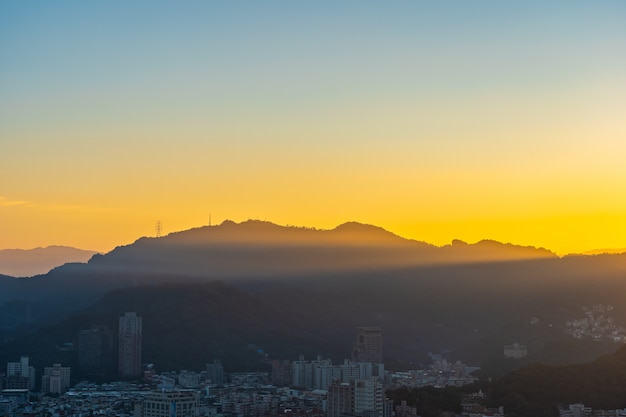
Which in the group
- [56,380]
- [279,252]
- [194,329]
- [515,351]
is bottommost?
[56,380]

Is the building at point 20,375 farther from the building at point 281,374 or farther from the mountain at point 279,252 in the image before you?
the mountain at point 279,252

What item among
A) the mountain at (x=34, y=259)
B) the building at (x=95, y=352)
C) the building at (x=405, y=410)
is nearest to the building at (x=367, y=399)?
the building at (x=405, y=410)

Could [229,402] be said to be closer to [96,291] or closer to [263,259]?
[96,291]

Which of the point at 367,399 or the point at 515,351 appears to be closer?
the point at 367,399

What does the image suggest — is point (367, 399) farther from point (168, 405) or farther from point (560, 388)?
point (168, 405)

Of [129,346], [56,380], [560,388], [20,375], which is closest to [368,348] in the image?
[129,346]

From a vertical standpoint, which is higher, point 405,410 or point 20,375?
point 20,375
